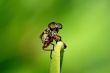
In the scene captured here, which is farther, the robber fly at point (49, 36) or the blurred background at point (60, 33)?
the blurred background at point (60, 33)

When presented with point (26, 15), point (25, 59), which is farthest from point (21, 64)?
point (26, 15)

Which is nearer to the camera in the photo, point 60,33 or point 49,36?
point 49,36

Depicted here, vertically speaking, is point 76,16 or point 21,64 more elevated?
point 76,16

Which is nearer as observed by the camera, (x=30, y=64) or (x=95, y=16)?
(x=30, y=64)

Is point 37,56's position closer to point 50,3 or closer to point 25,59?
point 25,59

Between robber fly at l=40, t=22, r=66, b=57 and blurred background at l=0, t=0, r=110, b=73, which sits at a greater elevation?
blurred background at l=0, t=0, r=110, b=73

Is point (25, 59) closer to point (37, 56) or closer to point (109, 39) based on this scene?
point (37, 56)

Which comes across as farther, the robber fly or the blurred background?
the blurred background

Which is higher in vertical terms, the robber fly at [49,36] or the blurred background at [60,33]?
the blurred background at [60,33]
